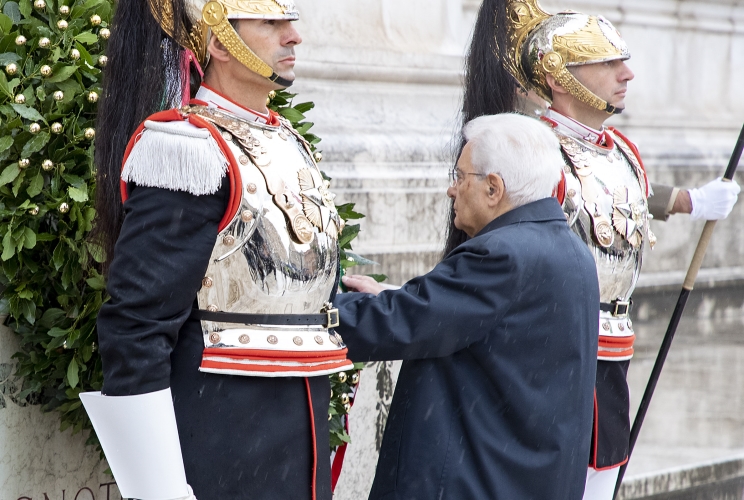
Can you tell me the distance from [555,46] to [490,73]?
0.86 feet

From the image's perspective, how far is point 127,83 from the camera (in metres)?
2.50

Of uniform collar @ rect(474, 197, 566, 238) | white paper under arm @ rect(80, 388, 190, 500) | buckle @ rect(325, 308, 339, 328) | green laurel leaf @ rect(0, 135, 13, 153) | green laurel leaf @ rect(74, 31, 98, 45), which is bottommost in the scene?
white paper under arm @ rect(80, 388, 190, 500)

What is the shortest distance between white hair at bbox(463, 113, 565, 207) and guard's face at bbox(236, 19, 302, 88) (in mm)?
542

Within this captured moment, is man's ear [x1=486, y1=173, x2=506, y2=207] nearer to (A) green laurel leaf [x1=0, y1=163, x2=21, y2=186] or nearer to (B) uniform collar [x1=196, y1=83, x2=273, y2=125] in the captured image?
(B) uniform collar [x1=196, y1=83, x2=273, y2=125]

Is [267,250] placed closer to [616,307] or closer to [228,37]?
[228,37]

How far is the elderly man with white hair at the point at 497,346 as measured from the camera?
253cm

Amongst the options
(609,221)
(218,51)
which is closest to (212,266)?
(218,51)

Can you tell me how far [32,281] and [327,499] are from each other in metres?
0.99

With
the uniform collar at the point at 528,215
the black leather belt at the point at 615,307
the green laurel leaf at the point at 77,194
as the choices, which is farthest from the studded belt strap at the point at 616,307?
the green laurel leaf at the point at 77,194

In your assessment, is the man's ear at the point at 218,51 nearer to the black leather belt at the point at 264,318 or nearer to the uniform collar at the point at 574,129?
the black leather belt at the point at 264,318

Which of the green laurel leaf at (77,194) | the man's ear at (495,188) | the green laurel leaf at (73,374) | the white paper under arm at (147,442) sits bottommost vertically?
the green laurel leaf at (73,374)

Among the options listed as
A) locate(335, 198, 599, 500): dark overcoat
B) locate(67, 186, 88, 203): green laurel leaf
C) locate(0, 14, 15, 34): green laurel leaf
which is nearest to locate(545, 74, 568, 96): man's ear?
locate(335, 198, 599, 500): dark overcoat

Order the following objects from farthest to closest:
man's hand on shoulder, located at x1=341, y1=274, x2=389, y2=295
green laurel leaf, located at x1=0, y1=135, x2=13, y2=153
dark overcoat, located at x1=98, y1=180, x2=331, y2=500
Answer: man's hand on shoulder, located at x1=341, y1=274, x2=389, y2=295 < green laurel leaf, located at x1=0, y1=135, x2=13, y2=153 < dark overcoat, located at x1=98, y1=180, x2=331, y2=500

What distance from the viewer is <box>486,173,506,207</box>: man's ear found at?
2.62m
